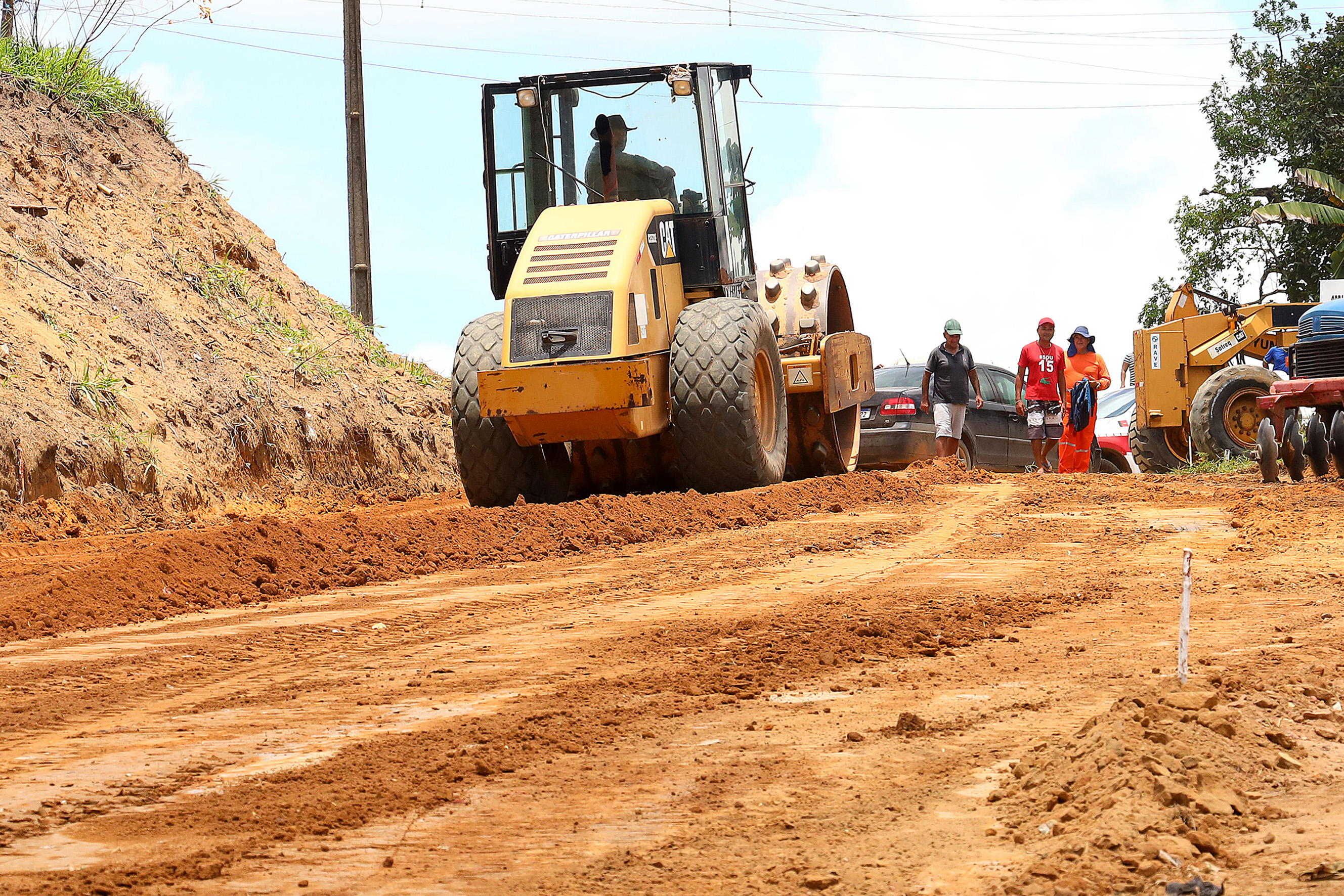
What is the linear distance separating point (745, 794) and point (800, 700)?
117cm

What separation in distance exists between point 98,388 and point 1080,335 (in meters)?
10.6

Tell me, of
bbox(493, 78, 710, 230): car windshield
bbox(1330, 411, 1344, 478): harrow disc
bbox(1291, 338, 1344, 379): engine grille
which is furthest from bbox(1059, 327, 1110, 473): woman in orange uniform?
bbox(493, 78, 710, 230): car windshield

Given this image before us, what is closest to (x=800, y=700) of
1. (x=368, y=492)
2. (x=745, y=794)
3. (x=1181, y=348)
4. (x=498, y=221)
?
(x=745, y=794)

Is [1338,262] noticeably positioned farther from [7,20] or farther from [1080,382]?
[7,20]

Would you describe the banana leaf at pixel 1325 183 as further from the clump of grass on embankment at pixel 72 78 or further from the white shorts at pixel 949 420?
the clump of grass on embankment at pixel 72 78

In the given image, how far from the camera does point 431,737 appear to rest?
177 inches

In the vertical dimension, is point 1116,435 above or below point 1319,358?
below

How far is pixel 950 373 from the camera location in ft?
51.3

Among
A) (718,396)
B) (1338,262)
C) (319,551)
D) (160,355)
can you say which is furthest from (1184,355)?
(1338,262)

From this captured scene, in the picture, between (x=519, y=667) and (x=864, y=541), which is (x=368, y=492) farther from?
(x=519, y=667)

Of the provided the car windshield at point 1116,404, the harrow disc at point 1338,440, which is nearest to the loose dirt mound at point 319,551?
the harrow disc at point 1338,440

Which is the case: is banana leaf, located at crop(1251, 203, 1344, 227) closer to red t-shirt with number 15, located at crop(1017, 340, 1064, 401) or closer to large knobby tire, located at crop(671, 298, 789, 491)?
red t-shirt with number 15, located at crop(1017, 340, 1064, 401)

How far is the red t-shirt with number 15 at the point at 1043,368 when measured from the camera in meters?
15.6

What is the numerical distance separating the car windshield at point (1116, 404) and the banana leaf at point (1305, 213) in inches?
437
